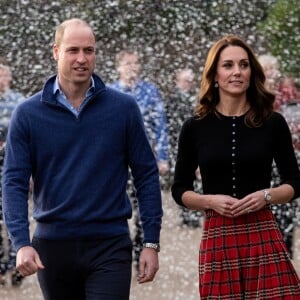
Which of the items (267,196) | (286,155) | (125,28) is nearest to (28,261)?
(267,196)

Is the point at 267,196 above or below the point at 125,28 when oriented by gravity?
below

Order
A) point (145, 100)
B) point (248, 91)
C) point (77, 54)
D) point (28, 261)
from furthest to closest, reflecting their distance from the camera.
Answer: point (145, 100), point (248, 91), point (77, 54), point (28, 261)

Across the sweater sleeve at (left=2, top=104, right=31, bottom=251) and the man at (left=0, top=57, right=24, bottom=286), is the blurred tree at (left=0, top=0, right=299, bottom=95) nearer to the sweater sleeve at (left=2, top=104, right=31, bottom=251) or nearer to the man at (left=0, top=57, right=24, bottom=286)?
the man at (left=0, top=57, right=24, bottom=286)

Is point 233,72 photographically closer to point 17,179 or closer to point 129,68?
point 17,179

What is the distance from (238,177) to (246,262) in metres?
0.28

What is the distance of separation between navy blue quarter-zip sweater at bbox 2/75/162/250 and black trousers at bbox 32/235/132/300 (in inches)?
1.3

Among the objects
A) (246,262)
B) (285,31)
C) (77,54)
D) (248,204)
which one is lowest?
(246,262)

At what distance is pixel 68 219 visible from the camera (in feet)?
10.1

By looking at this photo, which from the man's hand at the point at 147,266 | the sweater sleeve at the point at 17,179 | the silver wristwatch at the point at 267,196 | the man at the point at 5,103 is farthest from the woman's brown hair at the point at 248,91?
the man at the point at 5,103

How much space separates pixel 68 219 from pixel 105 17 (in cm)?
201

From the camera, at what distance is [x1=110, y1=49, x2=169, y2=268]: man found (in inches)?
191

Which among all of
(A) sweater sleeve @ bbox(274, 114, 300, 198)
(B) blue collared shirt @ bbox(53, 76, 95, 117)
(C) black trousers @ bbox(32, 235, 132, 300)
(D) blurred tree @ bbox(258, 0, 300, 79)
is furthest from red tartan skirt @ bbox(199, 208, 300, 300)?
(D) blurred tree @ bbox(258, 0, 300, 79)

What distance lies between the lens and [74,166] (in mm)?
3074

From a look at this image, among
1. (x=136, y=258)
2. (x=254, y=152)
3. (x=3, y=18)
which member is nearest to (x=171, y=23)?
(x=3, y=18)
